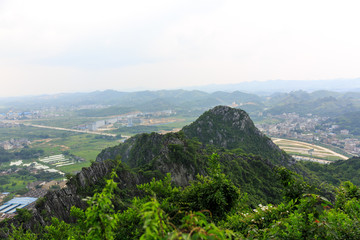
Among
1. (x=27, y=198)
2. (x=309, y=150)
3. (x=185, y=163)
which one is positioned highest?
(x=185, y=163)

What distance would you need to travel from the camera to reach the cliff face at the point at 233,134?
205 feet

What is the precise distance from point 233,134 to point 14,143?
155999 mm

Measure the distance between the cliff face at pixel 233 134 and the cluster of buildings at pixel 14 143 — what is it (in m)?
133

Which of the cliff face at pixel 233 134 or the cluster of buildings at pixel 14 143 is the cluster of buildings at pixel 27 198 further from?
the cluster of buildings at pixel 14 143

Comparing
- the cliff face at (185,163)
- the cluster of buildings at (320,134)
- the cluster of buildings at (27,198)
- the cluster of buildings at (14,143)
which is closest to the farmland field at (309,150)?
the cluster of buildings at (320,134)

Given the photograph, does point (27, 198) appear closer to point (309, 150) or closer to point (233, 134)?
point (233, 134)

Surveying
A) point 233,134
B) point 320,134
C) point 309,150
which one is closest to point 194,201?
point 233,134

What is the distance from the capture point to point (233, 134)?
6594 cm

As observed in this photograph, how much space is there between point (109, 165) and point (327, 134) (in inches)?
6133

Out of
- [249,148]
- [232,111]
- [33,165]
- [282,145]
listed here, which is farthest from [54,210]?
[282,145]

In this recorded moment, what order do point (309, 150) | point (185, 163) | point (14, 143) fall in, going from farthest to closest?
point (14, 143) < point (309, 150) < point (185, 163)

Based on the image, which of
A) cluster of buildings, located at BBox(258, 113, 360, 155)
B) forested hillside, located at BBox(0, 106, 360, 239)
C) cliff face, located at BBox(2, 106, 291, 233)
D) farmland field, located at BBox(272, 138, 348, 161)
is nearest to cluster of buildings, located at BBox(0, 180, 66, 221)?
cliff face, located at BBox(2, 106, 291, 233)

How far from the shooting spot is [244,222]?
858cm

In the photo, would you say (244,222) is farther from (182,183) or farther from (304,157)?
(304,157)
